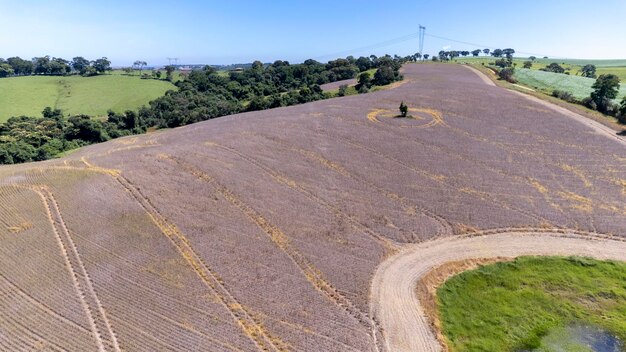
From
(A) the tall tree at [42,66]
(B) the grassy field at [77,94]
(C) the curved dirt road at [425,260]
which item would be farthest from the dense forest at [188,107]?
(A) the tall tree at [42,66]

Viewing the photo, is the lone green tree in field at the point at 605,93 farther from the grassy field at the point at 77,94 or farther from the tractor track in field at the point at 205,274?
the grassy field at the point at 77,94

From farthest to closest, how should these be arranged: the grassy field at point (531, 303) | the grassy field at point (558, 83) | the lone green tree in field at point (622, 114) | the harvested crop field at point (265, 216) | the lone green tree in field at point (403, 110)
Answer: the grassy field at point (558, 83)
the lone green tree in field at point (403, 110)
the lone green tree in field at point (622, 114)
the grassy field at point (531, 303)
the harvested crop field at point (265, 216)

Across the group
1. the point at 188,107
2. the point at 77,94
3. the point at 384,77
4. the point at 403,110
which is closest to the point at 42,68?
the point at 77,94

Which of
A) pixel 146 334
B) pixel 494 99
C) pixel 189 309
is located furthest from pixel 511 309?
pixel 494 99

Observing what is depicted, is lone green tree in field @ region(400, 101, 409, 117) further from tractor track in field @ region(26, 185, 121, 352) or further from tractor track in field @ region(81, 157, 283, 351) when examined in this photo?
tractor track in field @ region(26, 185, 121, 352)

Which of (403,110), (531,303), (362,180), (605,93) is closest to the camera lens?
(531,303)

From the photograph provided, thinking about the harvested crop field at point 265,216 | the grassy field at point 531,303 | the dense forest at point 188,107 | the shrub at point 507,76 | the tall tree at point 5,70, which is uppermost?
the tall tree at point 5,70

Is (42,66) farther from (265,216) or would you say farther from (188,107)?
(265,216)

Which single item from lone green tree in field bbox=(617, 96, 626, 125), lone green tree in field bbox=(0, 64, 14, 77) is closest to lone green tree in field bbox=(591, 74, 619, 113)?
lone green tree in field bbox=(617, 96, 626, 125)
